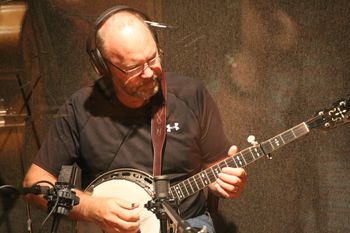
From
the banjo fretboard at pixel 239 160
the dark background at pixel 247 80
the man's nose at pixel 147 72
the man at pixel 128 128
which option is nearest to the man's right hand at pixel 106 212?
the man at pixel 128 128

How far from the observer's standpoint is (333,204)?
1.83 m

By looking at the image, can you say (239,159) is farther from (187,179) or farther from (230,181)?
(187,179)

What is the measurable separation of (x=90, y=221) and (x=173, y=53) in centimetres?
81

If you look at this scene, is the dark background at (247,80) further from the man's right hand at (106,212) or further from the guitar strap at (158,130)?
the man's right hand at (106,212)

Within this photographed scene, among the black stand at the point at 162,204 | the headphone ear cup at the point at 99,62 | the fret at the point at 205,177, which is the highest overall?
the headphone ear cup at the point at 99,62

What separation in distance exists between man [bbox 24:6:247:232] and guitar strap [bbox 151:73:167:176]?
2 centimetres

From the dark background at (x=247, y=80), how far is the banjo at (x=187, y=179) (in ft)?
1.56

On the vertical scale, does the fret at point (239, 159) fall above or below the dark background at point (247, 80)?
below

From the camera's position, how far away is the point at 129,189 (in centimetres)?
148

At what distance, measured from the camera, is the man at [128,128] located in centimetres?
147

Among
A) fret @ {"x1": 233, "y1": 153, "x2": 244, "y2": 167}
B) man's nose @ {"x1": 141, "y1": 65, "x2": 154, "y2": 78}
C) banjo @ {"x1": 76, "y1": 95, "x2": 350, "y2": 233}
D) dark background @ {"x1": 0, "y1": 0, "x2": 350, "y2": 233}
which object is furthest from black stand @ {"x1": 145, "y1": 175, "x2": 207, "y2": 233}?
dark background @ {"x1": 0, "y1": 0, "x2": 350, "y2": 233}

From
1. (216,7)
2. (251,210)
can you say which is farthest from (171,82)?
(251,210)

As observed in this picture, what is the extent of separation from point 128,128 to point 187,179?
0.29m

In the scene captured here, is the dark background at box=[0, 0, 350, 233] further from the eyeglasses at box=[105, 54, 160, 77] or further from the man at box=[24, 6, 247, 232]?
the eyeglasses at box=[105, 54, 160, 77]
